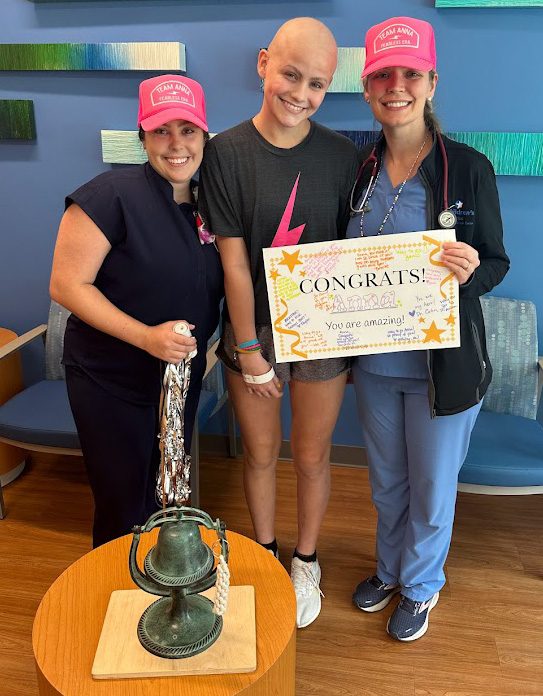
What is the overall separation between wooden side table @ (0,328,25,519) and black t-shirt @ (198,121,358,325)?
1.48 metres

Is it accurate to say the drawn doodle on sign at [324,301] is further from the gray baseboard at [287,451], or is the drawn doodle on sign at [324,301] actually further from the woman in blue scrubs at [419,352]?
the gray baseboard at [287,451]

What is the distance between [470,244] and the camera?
165cm

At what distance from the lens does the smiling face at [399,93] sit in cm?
155

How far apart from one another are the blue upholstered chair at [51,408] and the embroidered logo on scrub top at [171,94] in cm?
111

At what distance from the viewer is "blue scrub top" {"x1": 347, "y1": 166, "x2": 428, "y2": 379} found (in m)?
1.63

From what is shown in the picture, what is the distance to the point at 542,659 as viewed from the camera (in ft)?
6.52

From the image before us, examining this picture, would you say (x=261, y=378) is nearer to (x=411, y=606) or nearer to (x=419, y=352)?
(x=419, y=352)

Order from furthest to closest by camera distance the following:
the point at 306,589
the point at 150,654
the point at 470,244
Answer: the point at 306,589, the point at 470,244, the point at 150,654

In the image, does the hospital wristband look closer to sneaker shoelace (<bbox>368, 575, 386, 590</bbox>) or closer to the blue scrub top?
the blue scrub top

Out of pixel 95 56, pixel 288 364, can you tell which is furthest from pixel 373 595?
pixel 95 56

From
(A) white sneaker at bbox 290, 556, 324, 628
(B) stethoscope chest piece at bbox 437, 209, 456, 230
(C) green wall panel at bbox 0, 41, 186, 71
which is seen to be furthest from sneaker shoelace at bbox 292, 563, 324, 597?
(C) green wall panel at bbox 0, 41, 186, 71

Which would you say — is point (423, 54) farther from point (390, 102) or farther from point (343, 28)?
point (343, 28)

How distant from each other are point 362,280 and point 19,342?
1.64 metres

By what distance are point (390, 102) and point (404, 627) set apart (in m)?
1.55
